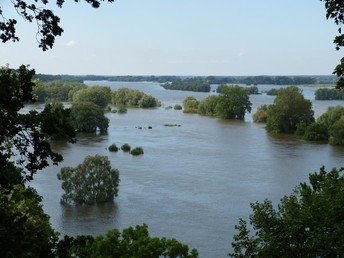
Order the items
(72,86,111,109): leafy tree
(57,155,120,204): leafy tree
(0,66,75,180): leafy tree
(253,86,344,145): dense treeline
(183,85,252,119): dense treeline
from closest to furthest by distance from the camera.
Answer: (0,66,75,180): leafy tree < (57,155,120,204): leafy tree < (253,86,344,145): dense treeline < (183,85,252,119): dense treeline < (72,86,111,109): leafy tree

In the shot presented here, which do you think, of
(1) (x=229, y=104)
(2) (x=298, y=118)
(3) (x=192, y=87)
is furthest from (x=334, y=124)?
(3) (x=192, y=87)

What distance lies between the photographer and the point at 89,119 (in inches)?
2213

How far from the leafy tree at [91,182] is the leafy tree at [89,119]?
93.6 ft

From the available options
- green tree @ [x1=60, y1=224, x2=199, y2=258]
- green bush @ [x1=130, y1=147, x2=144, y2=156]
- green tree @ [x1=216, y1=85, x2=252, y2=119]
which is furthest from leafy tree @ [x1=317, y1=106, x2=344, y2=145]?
green tree @ [x1=60, y1=224, x2=199, y2=258]

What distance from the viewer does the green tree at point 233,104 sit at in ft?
241

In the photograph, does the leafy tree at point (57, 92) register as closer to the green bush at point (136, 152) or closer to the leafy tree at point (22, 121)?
the green bush at point (136, 152)

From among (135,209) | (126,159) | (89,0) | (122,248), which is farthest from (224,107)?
(89,0)

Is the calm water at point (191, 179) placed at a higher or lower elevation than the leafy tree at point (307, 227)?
lower

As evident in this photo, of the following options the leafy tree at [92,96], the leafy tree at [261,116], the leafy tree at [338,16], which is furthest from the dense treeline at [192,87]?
the leafy tree at [338,16]

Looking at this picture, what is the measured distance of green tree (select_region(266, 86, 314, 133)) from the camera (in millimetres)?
58969

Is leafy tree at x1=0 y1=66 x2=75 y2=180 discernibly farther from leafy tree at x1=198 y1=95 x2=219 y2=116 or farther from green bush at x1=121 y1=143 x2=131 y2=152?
leafy tree at x1=198 y1=95 x2=219 y2=116

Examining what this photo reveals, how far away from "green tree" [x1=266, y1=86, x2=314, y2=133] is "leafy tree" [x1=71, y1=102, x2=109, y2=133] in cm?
1953

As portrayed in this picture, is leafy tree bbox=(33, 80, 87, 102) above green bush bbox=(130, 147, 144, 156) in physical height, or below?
above

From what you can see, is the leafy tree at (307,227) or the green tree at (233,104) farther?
the green tree at (233,104)
